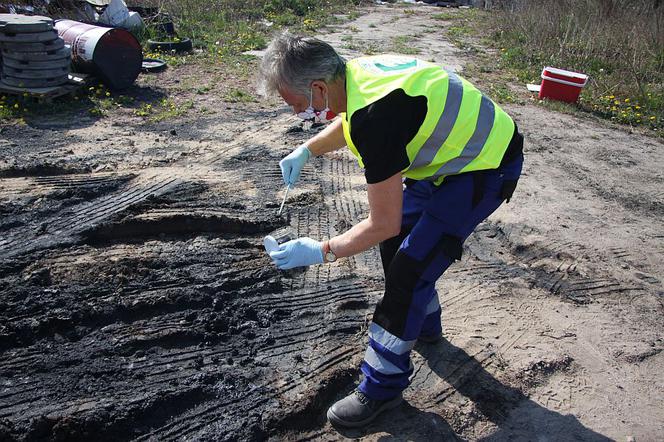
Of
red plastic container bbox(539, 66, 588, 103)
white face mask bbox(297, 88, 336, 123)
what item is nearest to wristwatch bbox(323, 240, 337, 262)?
white face mask bbox(297, 88, 336, 123)

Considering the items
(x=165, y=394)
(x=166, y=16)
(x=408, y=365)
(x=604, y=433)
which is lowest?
(x=604, y=433)

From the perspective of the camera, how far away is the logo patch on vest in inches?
84.2

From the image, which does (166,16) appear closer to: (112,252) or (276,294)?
(112,252)

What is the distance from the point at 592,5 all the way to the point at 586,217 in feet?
29.0

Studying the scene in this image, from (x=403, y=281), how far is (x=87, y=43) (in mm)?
6304

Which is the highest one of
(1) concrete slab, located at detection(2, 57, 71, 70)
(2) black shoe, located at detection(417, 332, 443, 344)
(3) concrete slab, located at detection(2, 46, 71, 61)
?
(3) concrete slab, located at detection(2, 46, 71, 61)

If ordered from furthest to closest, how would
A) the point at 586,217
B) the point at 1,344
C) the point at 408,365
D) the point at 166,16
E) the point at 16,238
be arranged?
the point at 166,16 → the point at 586,217 → the point at 16,238 → the point at 1,344 → the point at 408,365

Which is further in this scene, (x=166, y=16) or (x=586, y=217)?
(x=166, y=16)

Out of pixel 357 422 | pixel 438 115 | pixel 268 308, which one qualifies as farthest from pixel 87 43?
pixel 357 422

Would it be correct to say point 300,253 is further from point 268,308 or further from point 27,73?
point 27,73

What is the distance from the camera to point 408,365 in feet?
8.28

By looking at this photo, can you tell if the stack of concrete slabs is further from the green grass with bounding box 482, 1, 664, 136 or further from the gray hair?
the green grass with bounding box 482, 1, 664, 136

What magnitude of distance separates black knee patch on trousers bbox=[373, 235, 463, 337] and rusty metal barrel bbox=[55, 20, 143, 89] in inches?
239

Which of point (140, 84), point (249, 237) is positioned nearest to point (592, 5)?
point (140, 84)
